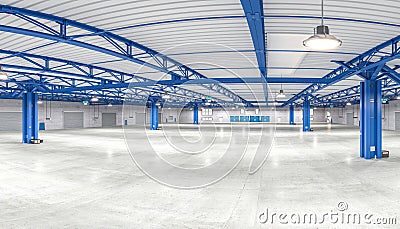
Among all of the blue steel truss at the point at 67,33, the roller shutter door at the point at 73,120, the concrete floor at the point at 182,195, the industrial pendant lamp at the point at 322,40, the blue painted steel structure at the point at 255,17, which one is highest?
the blue steel truss at the point at 67,33

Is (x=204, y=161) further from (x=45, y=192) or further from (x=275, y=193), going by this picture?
(x=45, y=192)

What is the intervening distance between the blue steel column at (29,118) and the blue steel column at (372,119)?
A: 24.7 metres

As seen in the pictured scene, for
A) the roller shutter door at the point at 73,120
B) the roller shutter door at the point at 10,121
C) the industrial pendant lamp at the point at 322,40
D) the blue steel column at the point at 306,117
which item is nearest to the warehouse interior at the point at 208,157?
the industrial pendant lamp at the point at 322,40

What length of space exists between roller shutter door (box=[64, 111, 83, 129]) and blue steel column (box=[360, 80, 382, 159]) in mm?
45871

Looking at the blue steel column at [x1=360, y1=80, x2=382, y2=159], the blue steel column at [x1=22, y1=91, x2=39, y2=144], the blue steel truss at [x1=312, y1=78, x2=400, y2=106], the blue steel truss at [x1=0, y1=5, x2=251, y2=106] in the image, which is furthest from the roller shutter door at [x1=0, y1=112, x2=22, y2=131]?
the blue steel truss at [x1=312, y1=78, x2=400, y2=106]

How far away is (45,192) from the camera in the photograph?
798 centimetres

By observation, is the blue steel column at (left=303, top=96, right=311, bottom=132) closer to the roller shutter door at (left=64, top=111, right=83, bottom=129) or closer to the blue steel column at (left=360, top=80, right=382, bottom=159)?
the blue steel column at (left=360, top=80, right=382, bottom=159)

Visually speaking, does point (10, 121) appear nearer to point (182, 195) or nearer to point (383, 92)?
point (182, 195)

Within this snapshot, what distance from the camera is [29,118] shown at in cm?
2266

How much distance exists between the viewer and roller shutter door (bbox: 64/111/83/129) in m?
46.1

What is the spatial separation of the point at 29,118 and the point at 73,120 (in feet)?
85.8

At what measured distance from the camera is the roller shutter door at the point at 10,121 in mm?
37600

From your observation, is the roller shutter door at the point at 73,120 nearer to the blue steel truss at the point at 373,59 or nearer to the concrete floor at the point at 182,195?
the concrete floor at the point at 182,195

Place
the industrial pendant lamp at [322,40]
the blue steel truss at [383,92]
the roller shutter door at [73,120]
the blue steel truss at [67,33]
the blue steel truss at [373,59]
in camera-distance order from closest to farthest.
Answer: the industrial pendant lamp at [322,40] → the blue steel truss at [67,33] → the blue steel truss at [373,59] → the blue steel truss at [383,92] → the roller shutter door at [73,120]
